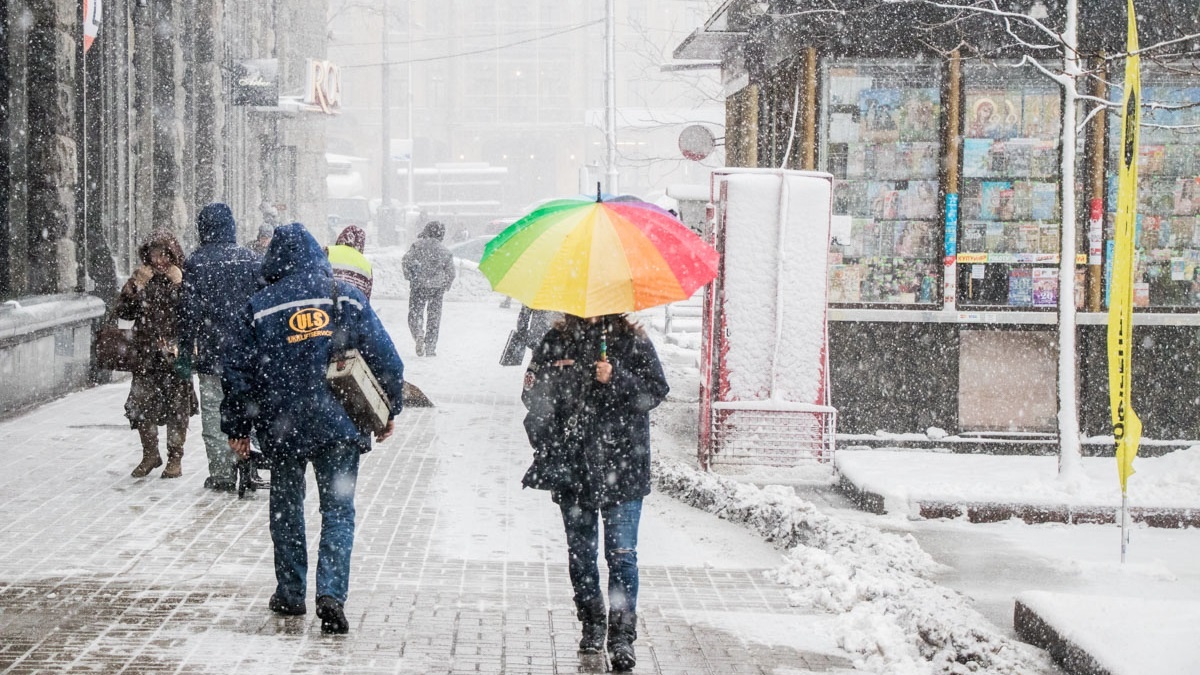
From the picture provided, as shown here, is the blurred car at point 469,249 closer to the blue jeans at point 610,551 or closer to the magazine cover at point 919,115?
the magazine cover at point 919,115

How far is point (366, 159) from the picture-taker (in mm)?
63000

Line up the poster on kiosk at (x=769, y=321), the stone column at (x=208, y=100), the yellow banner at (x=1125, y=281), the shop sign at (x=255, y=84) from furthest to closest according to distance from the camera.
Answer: the shop sign at (x=255, y=84) → the stone column at (x=208, y=100) → the poster on kiosk at (x=769, y=321) → the yellow banner at (x=1125, y=281)

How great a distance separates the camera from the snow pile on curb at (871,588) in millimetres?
5609

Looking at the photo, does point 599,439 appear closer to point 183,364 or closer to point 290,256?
point 290,256

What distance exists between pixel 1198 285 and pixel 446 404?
7078mm

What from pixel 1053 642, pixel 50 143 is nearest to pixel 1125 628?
pixel 1053 642

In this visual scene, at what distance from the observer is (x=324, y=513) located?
576cm

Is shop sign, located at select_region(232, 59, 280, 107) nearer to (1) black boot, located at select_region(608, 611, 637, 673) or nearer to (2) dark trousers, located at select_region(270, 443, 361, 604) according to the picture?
(2) dark trousers, located at select_region(270, 443, 361, 604)

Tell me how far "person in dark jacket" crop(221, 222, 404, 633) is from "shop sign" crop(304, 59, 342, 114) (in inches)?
974

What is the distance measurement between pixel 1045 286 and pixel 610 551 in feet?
23.7

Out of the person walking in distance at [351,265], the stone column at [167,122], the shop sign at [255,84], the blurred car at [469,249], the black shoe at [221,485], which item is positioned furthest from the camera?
the blurred car at [469,249]

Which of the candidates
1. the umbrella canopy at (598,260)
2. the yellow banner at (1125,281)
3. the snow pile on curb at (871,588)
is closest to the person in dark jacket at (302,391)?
the umbrella canopy at (598,260)

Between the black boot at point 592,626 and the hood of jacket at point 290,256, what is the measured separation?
186 cm

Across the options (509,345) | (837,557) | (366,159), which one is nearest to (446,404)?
Result: (509,345)
